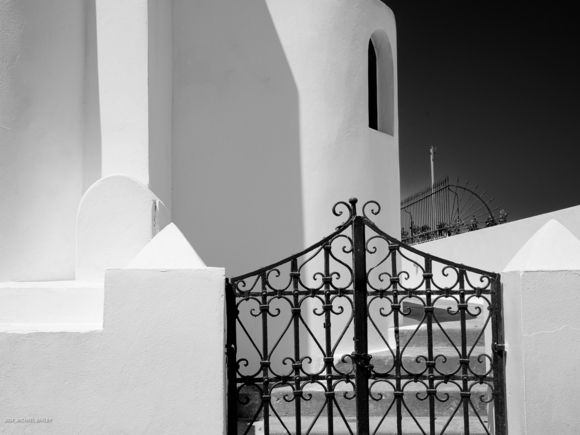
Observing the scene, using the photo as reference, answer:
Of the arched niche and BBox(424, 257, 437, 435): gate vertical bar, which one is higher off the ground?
the arched niche

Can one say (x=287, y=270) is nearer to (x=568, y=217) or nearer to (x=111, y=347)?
(x=111, y=347)

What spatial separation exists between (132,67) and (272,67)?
1724mm

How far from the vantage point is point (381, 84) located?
7.48 meters

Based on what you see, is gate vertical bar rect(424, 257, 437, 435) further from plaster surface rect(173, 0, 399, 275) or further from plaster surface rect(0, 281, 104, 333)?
plaster surface rect(0, 281, 104, 333)

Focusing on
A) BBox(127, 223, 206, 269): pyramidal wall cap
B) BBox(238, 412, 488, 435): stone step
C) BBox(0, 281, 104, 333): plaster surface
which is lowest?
BBox(238, 412, 488, 435): stone step

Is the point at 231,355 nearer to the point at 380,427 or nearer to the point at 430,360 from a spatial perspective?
the point at 430,360

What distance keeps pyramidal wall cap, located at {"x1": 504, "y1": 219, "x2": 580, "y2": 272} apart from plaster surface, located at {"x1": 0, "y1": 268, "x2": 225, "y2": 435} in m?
2.18

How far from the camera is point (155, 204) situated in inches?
191

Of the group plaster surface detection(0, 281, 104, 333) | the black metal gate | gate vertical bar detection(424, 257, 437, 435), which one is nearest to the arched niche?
the black metal gate

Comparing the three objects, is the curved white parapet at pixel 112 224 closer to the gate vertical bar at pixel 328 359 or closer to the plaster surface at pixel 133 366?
the plaster surface at pixel 133 366

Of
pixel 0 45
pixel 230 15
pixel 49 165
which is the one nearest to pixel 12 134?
pixel 49 165

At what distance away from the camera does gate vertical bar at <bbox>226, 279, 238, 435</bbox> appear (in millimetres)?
4016

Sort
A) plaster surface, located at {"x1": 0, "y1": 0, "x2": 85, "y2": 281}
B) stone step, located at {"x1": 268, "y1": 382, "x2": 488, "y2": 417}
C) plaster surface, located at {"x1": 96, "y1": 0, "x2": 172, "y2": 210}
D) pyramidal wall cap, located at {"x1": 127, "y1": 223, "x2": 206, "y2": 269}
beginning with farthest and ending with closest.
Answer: stone step, located at {"x1": 268, "y1": 382, "x2": 488, "y2": 417}
plaster surface, located at {"x1": 96, "y1": 0, "x2": 172, "y2": 210}
plaster surface, located at {"x1": 0, "y1": 0, "x2": 85, "y2": 281}
pyramidal wall cap, located at {"x1": 127, "y1": 223, "x2": 206, "y2": 269}

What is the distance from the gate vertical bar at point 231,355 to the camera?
4016 mm
